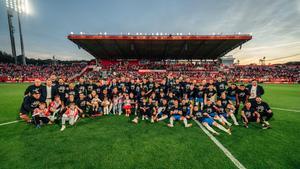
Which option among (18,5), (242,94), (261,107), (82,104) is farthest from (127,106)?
(18,5)

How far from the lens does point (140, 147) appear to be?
4160 millimetres

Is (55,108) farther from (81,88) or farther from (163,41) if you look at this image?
(163,41)

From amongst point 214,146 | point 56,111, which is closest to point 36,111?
point 56,111

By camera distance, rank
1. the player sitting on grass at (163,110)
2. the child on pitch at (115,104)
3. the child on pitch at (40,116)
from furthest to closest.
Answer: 1. the child on pitch at (115,104)
2. the player sitting on grass at (163,110)
3. the child on pitch at (40,116)

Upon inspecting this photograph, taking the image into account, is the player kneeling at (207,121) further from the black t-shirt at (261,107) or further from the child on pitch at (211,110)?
the black t-shirt at (261,107)

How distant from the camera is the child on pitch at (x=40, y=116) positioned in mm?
5828

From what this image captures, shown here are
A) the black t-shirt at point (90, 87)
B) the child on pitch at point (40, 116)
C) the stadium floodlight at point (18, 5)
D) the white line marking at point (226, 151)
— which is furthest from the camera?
the stadium floodlight at point (18, 5)

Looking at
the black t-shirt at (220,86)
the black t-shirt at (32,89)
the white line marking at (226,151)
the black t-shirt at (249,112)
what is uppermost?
the black t-shirt at (32,89)

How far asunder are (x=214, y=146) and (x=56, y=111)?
22.1ft

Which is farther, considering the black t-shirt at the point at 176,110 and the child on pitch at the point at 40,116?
the black t-shirt at the point at 176,110

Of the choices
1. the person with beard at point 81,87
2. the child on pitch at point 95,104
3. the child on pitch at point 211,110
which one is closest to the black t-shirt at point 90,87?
the person with beard at point 81,87

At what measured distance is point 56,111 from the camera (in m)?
6.70

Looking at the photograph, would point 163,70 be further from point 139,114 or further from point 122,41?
point 139,114

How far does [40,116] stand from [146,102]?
4.60 meters
